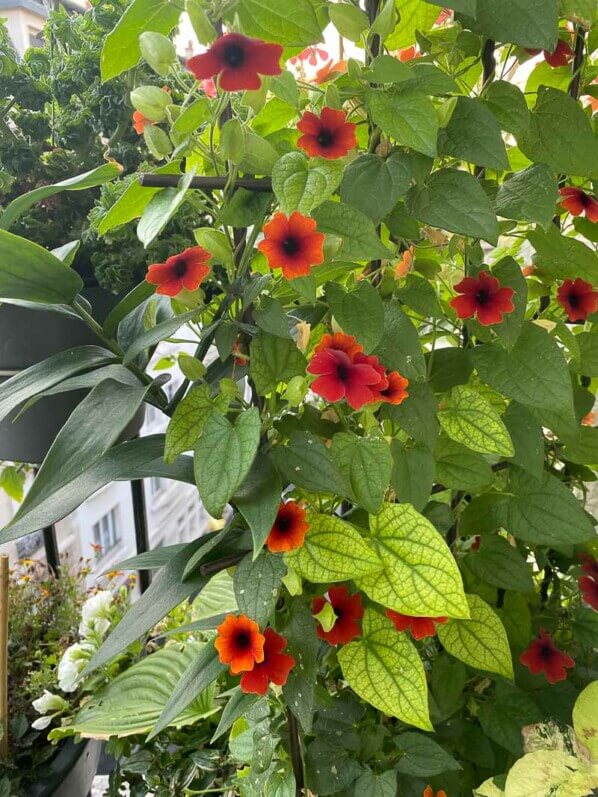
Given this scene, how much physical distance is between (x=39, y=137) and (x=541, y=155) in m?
0.57

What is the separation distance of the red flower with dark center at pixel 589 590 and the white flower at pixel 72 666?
25.3 inches

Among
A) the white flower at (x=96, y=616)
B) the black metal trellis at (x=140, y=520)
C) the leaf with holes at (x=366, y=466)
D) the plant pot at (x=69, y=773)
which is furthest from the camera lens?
the black metal trellis at (x=140, y=520)

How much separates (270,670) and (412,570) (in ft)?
0.46

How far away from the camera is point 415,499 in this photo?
0.59 meters

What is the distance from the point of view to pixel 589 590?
803mm

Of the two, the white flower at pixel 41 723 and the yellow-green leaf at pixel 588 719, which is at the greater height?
the yellow-green leaf at pixel 588 719

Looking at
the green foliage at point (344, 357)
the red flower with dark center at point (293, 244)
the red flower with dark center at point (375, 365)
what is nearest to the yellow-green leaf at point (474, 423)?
the green foliage at point (344, 357)

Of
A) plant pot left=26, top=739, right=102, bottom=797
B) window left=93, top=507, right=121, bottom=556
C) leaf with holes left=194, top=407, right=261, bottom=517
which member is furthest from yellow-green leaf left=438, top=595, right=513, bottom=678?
window left=93, top=507, right=121, bottom=556

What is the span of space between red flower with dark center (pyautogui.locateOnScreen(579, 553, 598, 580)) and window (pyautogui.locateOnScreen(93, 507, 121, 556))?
857mm

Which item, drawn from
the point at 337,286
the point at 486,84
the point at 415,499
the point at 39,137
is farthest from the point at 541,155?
the point at 39,137

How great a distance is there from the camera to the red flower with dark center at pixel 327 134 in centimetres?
49

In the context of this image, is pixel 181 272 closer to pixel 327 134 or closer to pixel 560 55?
pixel 327 134

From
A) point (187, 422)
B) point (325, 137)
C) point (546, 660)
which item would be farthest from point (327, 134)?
point (546, 660)

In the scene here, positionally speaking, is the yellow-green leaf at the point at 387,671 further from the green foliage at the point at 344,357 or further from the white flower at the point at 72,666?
the white flower at the point at 72,666
